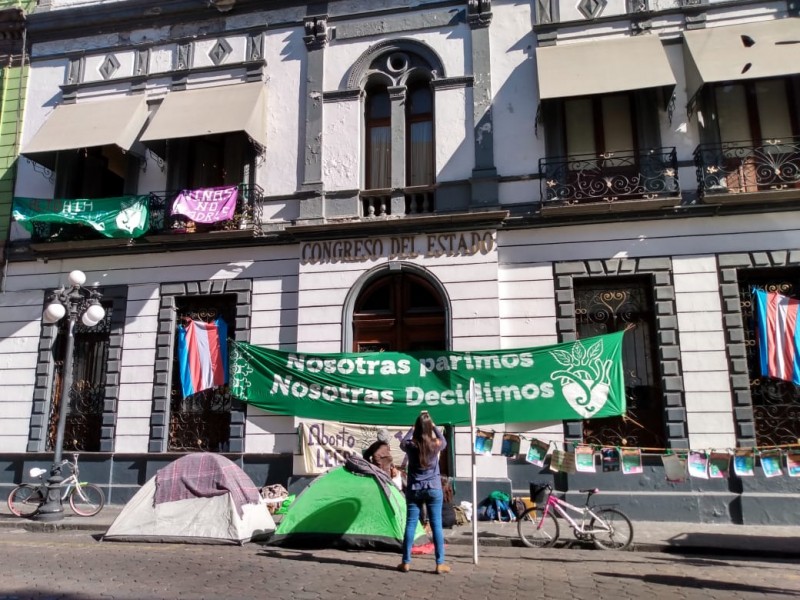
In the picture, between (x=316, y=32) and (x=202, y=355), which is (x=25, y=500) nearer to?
(x=202, y=355)

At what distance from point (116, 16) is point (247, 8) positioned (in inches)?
136

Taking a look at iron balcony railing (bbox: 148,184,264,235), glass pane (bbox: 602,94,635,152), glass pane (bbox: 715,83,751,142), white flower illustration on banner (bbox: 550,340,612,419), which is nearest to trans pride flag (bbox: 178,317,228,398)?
iron balcony railing (bbox: 148,184,264,235)

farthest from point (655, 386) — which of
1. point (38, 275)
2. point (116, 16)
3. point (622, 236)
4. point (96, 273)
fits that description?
point (116, 16)

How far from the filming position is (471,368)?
39.9ft

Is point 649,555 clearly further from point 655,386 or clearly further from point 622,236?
point 622,236

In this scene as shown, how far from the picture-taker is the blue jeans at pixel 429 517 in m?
7.50

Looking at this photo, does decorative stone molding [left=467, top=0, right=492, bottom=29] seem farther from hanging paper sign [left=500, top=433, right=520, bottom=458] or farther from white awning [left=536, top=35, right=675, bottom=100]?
hanging paper sign [left=500, top=433, right=520, bottom=458]

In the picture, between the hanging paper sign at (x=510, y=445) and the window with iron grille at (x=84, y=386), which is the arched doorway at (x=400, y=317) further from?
the window with iron grille at (x=84, y=386)

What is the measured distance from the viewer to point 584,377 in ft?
38.7

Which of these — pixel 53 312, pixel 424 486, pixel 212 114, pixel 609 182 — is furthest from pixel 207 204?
pixel 424 486

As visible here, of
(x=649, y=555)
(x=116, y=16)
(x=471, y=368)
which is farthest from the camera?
(x=116, y=16)

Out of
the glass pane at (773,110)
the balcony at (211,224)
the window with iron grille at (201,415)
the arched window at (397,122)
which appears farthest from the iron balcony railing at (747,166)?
the window with iron grille at (201,415)

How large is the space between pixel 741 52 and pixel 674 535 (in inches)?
354

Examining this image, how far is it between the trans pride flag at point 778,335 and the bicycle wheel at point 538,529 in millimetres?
5233
